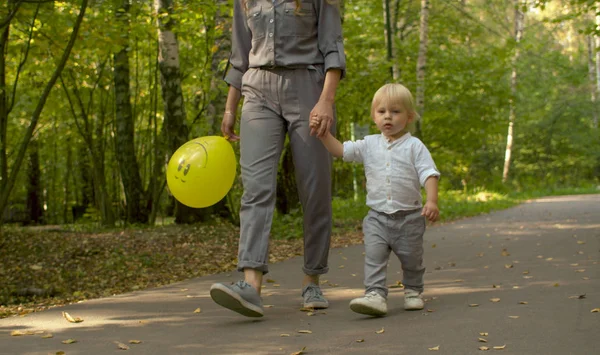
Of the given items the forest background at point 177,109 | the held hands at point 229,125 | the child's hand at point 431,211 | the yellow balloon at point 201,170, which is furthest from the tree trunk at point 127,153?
the child's hand at point 431,211

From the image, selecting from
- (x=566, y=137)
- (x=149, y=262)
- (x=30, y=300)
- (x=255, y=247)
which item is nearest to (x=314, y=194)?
(x=255, y=247)

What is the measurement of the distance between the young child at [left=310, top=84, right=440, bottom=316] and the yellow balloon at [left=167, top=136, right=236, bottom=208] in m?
0.74

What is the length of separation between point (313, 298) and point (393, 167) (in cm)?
96

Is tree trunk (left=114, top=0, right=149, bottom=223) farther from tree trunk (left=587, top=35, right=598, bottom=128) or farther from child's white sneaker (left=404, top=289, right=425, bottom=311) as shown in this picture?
tree trunk (left=587, top=35, right=598, bottom=128)

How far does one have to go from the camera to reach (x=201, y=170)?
5008 millimetres

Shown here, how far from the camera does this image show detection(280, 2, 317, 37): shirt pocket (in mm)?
4859

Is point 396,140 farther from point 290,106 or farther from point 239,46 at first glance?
point 239,46

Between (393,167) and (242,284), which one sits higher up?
(393,167)

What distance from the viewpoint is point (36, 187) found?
88.6ft

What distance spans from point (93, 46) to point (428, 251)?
5.47 meters

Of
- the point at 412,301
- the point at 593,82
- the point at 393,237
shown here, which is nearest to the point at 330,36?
the point at 393,237

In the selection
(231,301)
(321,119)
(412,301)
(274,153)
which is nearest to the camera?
(231,301)

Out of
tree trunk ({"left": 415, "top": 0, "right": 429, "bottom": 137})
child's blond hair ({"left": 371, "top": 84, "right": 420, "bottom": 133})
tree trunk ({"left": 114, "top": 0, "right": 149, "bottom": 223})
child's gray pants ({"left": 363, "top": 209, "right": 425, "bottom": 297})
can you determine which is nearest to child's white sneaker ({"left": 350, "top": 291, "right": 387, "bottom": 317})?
child's gray pants ({"left": 363, "top": 209, "right": 425, "bottom": 297})

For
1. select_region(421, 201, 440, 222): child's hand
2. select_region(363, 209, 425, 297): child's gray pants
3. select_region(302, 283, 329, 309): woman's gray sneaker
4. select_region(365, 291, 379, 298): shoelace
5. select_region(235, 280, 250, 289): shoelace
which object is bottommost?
select_region(302, 283, 329, 309): woman's gray sneaker
